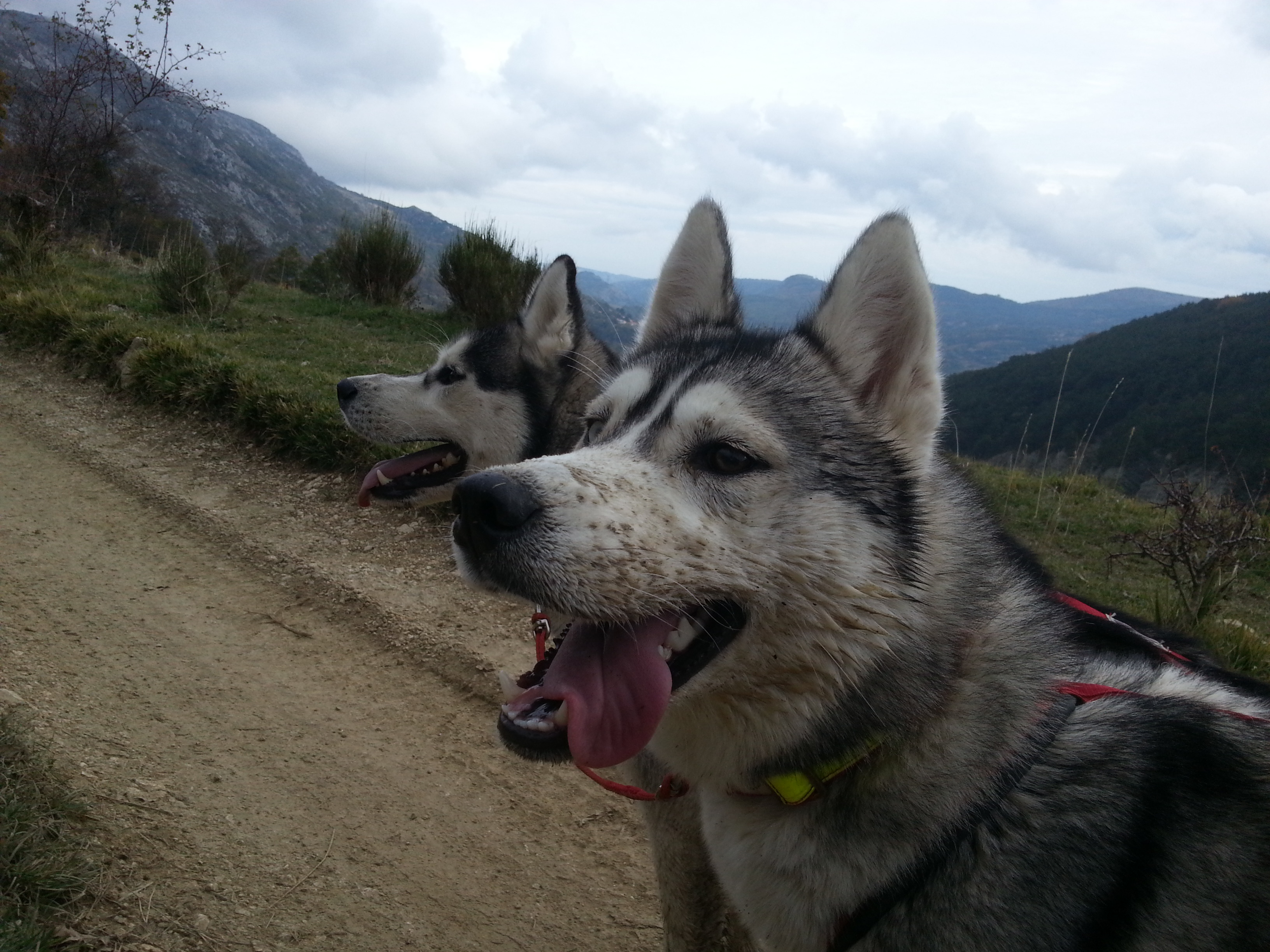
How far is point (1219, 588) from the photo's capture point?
4992 mm

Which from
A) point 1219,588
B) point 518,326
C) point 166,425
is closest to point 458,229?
point 166,425

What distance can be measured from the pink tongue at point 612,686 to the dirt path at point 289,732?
1.60m

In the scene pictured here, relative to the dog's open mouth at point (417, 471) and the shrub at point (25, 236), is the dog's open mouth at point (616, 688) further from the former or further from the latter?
the shrub at point (25, 236)

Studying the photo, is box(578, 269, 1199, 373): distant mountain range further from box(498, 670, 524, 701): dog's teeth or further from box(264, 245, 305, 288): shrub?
box(264, 245, 305, 288): shrub

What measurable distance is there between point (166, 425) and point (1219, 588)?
8356 mm

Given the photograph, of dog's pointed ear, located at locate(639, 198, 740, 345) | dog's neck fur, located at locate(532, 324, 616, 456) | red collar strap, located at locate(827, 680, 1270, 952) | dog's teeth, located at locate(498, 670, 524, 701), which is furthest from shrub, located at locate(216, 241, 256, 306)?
red collar strap, located at locate(827, 680, 1270, 952)

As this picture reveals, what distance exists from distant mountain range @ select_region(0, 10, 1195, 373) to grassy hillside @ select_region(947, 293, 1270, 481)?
5.08 meters

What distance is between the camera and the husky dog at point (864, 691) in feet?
5.80

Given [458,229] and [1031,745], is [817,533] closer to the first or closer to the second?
[1031,745]

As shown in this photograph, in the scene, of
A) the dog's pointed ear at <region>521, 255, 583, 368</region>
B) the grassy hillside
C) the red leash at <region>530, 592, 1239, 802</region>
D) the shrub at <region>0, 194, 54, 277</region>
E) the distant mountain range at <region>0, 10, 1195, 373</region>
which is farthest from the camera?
the grassy hillside

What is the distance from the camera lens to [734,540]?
77.1 inches

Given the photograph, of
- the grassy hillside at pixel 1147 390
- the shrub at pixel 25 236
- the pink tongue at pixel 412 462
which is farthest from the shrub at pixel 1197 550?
the grassy hillside at pixel 1147 390

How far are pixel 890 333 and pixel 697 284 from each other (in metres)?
0.87

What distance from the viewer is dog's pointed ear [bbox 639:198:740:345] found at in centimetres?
273
